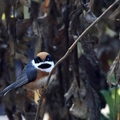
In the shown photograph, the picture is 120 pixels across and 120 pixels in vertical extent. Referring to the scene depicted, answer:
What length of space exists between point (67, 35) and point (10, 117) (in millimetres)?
696

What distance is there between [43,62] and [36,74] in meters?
0.12

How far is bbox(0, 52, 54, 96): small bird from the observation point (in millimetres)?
2762

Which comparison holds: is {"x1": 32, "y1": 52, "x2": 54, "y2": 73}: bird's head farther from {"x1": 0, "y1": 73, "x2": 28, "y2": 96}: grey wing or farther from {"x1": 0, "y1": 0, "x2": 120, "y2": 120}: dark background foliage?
{"x1": 0, "y1": 0, "x2": 120, "y2": 120}: dark background foliage

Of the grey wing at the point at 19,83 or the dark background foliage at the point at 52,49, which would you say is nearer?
the grey wing at the point at 19,83

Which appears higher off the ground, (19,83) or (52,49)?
(19,83)

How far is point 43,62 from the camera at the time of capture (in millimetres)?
2777

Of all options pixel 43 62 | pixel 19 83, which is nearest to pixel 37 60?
pixel 43 62

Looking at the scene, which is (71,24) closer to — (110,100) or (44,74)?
(44,74)

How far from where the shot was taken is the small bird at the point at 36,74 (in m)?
2.76

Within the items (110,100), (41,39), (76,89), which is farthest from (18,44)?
(110,100)

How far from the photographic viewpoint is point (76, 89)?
10.1 ft

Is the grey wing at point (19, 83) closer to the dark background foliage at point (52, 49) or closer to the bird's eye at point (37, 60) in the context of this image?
the bird's eye at point (37, 60)

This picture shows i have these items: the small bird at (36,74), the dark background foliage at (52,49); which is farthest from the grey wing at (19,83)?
the dark background foliage at (52,49)

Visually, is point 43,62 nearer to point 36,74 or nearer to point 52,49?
point 36,74
